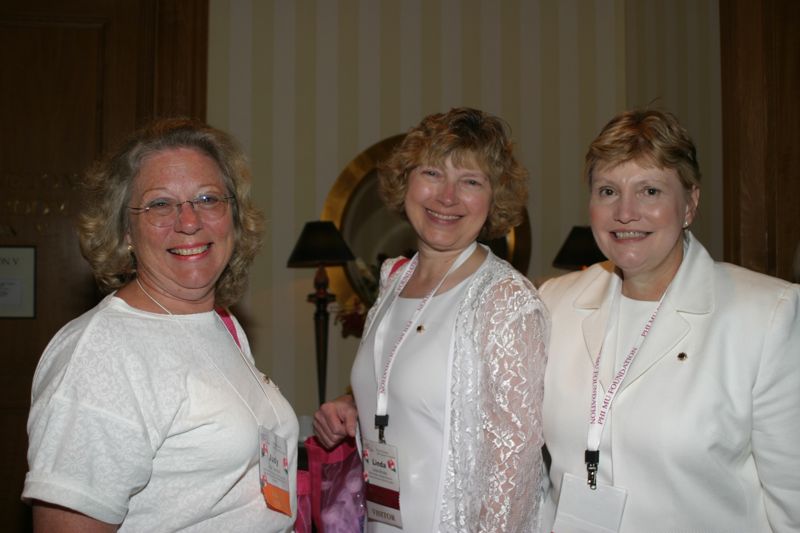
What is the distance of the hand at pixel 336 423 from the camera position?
242cm

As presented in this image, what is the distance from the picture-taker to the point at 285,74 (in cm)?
519

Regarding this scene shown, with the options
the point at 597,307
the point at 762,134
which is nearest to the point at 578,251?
the point at 762,134

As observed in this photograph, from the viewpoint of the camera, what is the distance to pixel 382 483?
2188 mm

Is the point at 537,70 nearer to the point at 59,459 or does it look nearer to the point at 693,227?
the point at 693,227

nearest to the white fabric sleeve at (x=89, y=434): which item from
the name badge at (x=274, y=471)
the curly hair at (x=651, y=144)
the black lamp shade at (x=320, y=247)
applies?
the name badge at (x=274, y=471)

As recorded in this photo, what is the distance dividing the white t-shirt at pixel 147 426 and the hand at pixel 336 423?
460 millimetres

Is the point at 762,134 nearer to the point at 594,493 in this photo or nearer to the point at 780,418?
the point at 780,418

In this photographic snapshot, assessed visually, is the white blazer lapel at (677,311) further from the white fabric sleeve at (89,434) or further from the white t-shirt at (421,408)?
the white fabric sleeve at (89,434)

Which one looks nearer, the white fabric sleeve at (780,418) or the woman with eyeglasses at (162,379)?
the woman with eyeglasses at (162,379)

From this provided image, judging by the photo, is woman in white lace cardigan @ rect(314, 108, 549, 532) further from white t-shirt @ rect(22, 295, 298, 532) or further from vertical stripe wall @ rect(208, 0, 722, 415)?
vertical stripe wall @ rect(208, 0, 722, 415)

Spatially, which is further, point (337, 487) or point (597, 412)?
point (337, 487)

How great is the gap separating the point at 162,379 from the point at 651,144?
1.35 m

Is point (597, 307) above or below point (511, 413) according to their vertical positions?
above

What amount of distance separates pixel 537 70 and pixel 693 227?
5.30 feet
